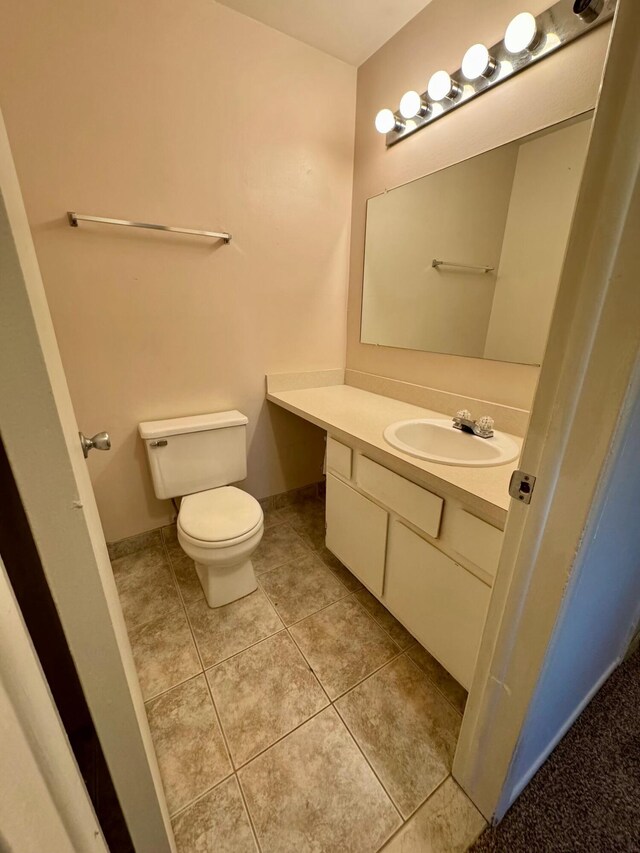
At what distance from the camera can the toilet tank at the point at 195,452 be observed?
1.60 m

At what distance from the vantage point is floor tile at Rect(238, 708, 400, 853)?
86 cm

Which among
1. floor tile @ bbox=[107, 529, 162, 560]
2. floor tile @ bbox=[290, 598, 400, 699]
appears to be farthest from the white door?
floor tile @ bbox=[107, 529, 162, 560]

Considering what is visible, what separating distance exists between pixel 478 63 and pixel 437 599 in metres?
1.86

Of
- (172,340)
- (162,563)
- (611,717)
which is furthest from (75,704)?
(611,717)

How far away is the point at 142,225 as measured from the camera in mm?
1404

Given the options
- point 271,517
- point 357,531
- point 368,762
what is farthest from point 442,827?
point 271,517

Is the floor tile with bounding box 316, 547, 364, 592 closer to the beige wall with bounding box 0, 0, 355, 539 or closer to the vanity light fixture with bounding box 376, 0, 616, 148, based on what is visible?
the beige wall with bounding box 0, 0, 355, 539

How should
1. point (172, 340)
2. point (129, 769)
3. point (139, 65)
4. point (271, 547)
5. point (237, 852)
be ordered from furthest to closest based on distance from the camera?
1. point (271, 547)
2. point (172, 340)
3. point (139, 65)
4. point (237, 852)
5. point (129, 769)

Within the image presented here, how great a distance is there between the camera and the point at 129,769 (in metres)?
0.60

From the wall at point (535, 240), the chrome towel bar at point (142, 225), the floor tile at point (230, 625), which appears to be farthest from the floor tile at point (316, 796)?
the chrome towel bar at point (142, 225)

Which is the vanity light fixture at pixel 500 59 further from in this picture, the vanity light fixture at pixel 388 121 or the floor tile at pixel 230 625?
the floor tile at pixel 230 625

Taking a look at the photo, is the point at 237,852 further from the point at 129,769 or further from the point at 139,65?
the point at 139,65

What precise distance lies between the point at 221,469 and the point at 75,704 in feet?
3.36

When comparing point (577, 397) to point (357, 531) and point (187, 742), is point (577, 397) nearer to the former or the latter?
point (357, 531)
